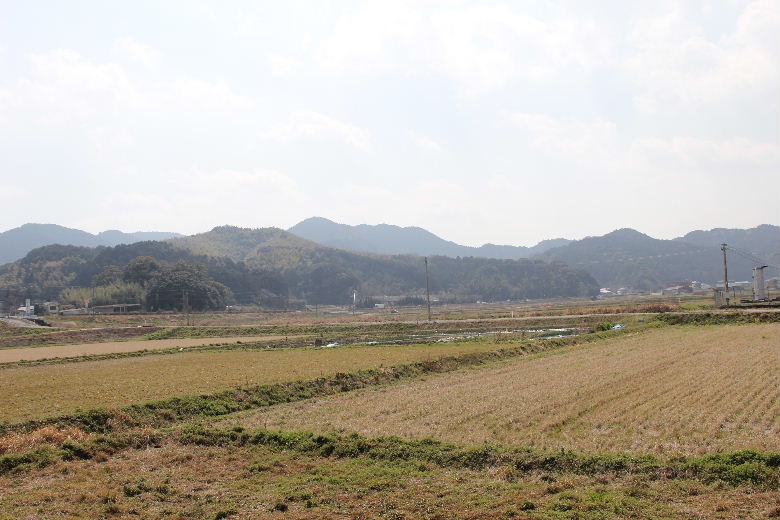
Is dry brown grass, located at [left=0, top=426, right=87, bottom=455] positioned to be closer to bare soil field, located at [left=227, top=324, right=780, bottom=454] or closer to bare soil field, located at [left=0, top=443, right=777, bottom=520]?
bare soil field, located at [left=0, top=443, right=777, bottom=520]

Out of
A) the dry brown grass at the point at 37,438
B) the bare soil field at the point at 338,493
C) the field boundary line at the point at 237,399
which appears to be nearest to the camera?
the bare soil field at the point at 338,493

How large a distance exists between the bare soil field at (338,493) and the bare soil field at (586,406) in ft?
6.88

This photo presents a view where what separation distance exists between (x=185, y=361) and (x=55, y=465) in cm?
1993

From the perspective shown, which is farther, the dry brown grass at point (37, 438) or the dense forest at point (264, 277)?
the dense forest at point (264, 277)

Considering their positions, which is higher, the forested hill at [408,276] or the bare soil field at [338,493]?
the forested hill at [408,276]

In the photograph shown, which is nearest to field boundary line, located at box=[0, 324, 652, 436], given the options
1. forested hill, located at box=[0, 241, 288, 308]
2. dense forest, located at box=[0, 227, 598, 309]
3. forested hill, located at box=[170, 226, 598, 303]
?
dense forest, located at box=[0, 227, 598, 309]

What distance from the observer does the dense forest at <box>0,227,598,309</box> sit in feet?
365

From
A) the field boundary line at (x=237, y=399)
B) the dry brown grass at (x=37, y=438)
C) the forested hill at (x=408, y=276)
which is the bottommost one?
the field boundary line at (x=237, y=399)

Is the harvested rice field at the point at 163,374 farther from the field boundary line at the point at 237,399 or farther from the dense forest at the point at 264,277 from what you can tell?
the dense forest at the point at 264,277

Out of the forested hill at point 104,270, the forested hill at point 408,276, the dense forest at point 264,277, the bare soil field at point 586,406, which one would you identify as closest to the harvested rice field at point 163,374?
the bare soil field at point 586,406

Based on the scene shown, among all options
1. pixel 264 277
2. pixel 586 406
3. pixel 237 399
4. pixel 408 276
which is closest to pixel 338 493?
pixel 586 406

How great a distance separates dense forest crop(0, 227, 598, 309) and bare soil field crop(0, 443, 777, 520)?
3846 inches

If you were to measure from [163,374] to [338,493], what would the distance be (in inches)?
696

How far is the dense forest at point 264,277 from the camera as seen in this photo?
365 feet
